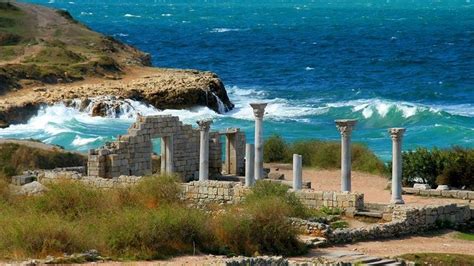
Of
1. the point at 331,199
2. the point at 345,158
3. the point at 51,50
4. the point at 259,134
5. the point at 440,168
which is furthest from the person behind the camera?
the point at 51,50

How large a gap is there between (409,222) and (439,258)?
10.4ft

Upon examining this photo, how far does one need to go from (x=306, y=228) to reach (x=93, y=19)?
164 metres

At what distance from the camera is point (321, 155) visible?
44.1 m

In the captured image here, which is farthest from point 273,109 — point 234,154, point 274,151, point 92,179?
point 92,179

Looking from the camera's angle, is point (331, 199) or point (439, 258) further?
point (331, 199)

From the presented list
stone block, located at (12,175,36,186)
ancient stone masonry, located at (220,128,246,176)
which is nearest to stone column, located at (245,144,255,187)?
ancient stone masonry, located at (220,128,246,176)

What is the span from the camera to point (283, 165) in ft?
144

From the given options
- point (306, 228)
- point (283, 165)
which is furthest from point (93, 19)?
point (306, 228)

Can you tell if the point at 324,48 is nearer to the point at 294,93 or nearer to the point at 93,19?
the point at 294,93

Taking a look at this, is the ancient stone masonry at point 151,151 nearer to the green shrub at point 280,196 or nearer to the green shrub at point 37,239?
the green shrub at point 280,196

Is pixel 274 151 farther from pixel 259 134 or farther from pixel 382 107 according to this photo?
pixel 382 107

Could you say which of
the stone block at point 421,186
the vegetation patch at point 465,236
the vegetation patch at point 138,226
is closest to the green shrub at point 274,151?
the stone block at point 421,186

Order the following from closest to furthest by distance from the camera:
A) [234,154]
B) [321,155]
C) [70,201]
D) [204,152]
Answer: [70,201]
[204,152]
[234,154]
[321,155]

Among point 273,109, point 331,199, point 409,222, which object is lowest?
point 409,222
